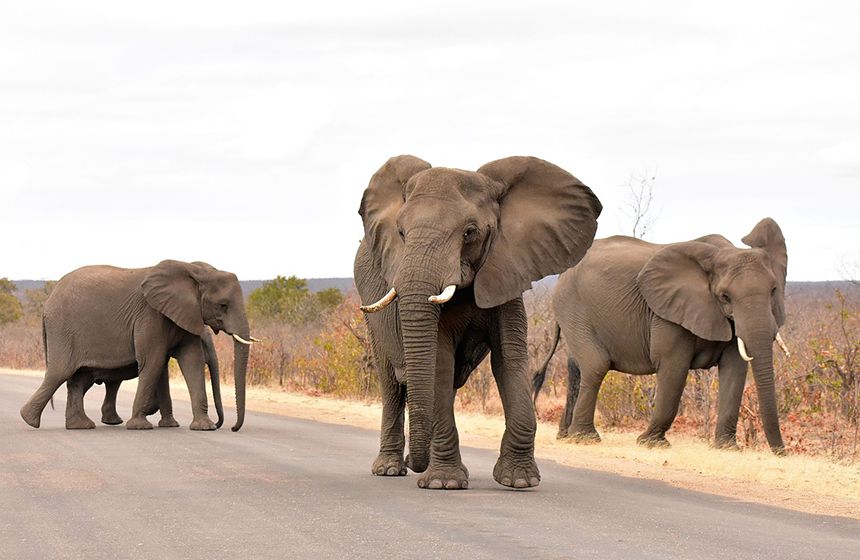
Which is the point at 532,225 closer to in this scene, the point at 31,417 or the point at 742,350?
the point at 742,350

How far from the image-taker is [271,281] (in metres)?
68.0

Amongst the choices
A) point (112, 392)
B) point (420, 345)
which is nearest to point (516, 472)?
point (420, 345)

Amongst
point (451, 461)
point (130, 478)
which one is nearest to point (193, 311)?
point (130, 478)

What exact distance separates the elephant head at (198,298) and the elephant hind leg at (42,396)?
1558 mm

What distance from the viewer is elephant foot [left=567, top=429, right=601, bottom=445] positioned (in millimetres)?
18578

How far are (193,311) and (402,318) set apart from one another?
9.60m

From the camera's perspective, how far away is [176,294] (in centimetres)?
2006

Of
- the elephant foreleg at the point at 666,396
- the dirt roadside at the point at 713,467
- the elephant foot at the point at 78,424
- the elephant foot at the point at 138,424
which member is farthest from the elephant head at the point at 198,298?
the elephant foreleg at the point at 666,396

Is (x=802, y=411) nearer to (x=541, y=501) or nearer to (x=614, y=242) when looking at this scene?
(x=614, y=242)

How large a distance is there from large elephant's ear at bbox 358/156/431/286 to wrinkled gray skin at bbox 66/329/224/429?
7861 mm

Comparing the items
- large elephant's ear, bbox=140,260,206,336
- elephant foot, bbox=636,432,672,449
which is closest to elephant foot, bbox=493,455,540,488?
elephant foot, bbox=636,432,672,449

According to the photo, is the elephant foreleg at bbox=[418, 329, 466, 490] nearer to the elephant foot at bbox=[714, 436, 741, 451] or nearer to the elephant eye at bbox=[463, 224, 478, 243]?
the elephant eye at bbox=[463, 224, 478, 243]

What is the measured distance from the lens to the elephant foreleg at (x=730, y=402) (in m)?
17.2

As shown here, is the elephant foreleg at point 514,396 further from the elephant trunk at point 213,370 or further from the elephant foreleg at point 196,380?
the elephant trunk at point 213,370
